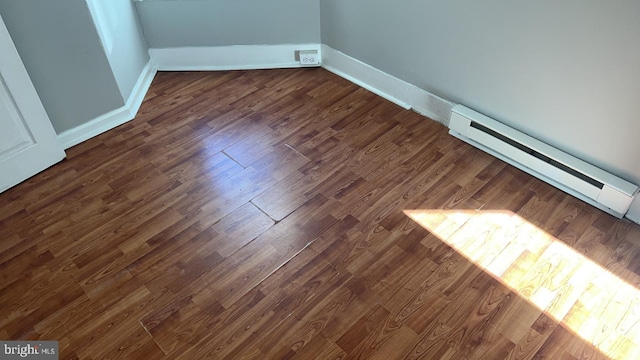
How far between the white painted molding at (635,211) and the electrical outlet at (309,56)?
6.64ft

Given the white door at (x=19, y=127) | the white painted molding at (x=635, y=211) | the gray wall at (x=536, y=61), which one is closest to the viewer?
the gray wall at (x=536, y=61)

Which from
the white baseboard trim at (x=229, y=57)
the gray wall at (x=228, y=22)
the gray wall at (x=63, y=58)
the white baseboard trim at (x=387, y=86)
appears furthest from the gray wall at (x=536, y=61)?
the gray wall at (x=63, y=58)

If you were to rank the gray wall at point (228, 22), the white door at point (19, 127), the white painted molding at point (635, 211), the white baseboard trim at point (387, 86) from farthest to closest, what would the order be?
1. the gray wall at point (228, 22)
2. the white baseboard trim at point (387, 86)
3. the white door at point (19, 127)
4. the white painted molding at point (635, 211)

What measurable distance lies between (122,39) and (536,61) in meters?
2.29

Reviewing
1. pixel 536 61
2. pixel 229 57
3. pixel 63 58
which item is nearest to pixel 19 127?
pixel 63 58

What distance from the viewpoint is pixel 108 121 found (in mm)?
2869

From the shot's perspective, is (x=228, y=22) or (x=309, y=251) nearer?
(x=309, y=251)

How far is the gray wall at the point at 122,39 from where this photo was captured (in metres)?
2.68

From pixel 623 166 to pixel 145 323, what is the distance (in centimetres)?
213

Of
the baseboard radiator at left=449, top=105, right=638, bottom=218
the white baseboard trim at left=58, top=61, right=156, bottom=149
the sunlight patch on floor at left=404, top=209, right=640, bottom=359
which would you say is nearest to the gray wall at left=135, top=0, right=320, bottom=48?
the white baseboard trim at left=58, top=61, right=156, bottom=149

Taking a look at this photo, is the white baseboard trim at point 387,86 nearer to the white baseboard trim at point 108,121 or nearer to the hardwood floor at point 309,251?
the hardwood floor at point 309,251

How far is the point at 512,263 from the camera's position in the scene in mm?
2066

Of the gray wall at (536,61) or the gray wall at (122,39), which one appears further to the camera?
the gray wall at (122,39)

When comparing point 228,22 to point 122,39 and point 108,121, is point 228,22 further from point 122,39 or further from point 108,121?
point 108,121
